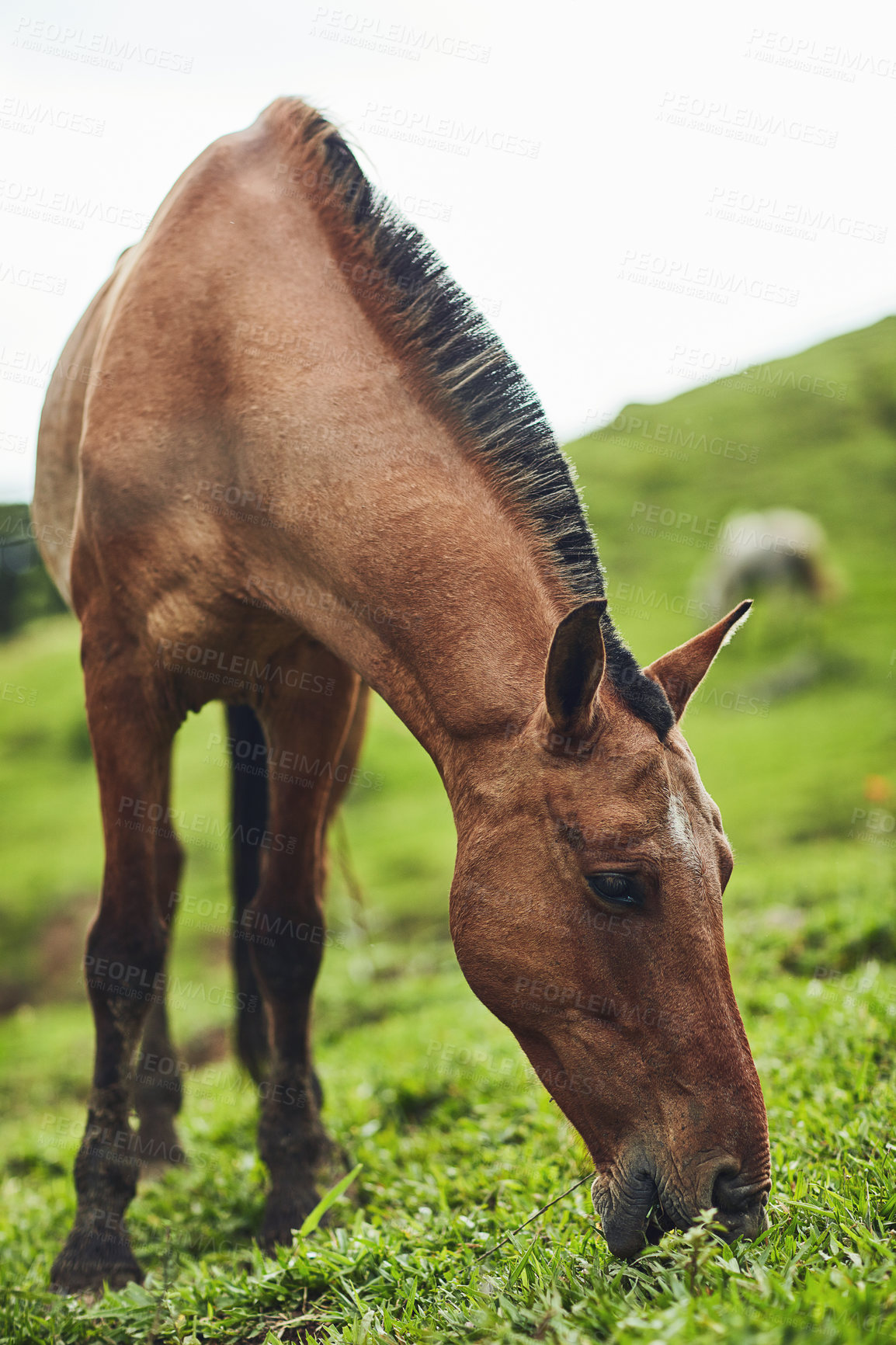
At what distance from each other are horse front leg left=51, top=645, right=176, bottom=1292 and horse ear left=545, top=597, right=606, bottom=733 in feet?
5.48

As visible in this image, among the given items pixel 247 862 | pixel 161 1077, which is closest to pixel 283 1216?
pixel 161 1077

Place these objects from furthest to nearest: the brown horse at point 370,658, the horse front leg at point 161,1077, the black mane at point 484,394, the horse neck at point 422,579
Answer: the horse front leg at point 161,1077 < the black mane at point 484,394 < the horse neck at point 422,579 < the brown horse at point 370,658

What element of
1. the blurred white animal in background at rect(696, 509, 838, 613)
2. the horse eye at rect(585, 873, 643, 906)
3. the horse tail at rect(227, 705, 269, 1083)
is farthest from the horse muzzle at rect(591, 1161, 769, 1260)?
the blurred white animal in background at rect(696, 509, 838, 613)

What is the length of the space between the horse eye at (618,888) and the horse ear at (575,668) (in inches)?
14.2

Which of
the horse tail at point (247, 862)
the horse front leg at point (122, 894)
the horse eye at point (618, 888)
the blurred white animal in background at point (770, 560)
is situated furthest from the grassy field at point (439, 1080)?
the blurred white animal in background at point (770, 560)

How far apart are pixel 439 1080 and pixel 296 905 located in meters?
1.37

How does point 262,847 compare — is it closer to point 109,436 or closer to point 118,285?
point 109,436

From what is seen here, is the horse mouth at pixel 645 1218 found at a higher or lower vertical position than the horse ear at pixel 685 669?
lower

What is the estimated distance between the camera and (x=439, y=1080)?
459 centimetres

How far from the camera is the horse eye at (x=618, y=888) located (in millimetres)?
2283

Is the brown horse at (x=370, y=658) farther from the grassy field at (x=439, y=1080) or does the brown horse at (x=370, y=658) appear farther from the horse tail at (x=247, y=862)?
the horse tail at (x=247, y=862)

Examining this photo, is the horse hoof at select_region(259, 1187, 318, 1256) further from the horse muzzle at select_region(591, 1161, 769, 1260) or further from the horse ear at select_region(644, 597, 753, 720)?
the horse ear at select_region(644, 597, 753, 720)

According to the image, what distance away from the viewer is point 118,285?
384 centimetres

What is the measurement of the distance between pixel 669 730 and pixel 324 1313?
1727 millimetres
